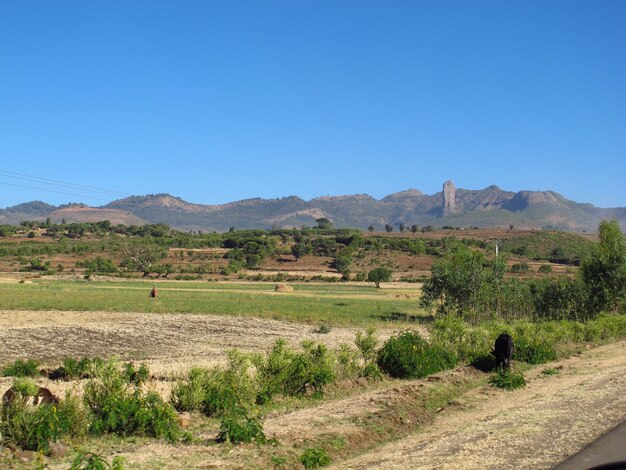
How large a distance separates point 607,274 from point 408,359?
29.9m

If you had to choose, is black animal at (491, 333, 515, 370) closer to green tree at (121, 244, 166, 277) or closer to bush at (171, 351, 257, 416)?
bush at (171, 351, 257, 416)

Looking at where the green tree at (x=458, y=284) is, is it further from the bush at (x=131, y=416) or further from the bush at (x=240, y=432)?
the bush at (x=131, y=416)

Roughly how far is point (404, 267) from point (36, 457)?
110m

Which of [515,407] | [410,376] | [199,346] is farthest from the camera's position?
[199,346]

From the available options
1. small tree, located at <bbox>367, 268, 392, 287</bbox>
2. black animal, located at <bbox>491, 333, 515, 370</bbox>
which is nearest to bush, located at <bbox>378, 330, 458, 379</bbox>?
black animal, located at <bbox>491, 333, 515, 370</bbox>

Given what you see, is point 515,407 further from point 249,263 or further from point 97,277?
point 249,263

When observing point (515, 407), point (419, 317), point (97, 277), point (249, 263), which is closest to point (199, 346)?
point (515, 407)

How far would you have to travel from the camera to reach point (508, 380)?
17891 millimetres

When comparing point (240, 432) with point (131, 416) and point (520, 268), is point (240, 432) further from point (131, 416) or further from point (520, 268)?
point (520, 268)

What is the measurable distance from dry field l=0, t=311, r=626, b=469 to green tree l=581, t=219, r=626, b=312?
18206 mm

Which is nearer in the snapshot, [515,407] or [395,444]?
[395,444]

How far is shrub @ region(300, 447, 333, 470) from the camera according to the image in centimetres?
1038

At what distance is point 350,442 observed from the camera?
1202 cm

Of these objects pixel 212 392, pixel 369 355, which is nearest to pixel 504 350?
pixel 369 355
